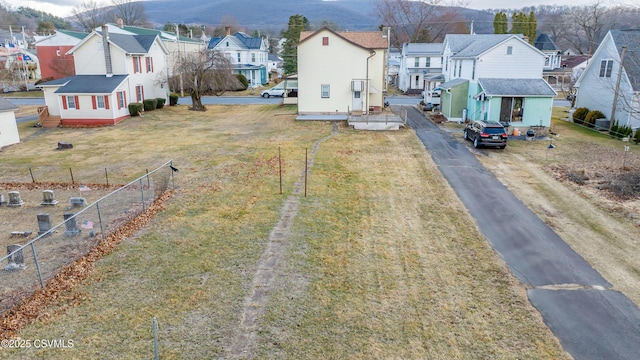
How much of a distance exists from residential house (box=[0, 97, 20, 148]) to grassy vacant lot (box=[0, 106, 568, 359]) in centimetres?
1448

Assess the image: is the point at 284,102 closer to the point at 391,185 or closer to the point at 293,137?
the point at 293,137

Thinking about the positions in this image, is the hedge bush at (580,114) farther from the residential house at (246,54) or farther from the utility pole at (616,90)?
the residential house at (246,54)

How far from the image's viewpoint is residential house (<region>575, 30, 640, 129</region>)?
31.3 m

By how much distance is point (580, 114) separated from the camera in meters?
37.3

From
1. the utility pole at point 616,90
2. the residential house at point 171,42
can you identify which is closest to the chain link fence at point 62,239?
the utility pole at point 616,90

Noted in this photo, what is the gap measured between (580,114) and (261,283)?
120 ft

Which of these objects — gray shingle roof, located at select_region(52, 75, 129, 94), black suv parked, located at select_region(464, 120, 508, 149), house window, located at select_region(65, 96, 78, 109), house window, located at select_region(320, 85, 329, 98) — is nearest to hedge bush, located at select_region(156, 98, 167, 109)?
gray shingle roof, located at select_region(52, 75, 129, 94)

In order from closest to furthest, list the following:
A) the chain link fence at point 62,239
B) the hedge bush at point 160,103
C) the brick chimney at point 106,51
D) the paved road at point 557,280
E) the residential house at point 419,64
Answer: the paved road at point 557,280 → the chain link fence at point 62,239 → the brick chimney at point 106,51 → the hedge bush at point 160,103 → the residential house at point 419,64

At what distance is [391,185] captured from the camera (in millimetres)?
20156

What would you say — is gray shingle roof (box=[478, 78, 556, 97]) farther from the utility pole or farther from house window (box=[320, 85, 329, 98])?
house window (box=[320, 85, 329, 98])

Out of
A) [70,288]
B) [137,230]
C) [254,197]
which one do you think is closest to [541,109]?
[254,197]

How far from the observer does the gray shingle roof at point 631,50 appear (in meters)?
31.6

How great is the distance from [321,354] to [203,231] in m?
7.51

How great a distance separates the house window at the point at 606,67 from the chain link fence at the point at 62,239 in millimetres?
34945
